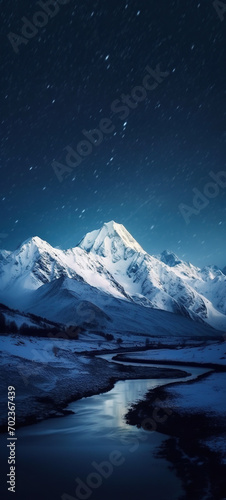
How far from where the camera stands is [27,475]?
39.3 ft

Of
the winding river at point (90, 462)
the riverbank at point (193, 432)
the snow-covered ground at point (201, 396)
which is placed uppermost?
the winding river at point (90, 462)

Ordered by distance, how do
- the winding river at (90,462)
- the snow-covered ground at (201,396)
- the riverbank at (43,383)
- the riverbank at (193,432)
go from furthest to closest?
the snow-covered ground at (201,396) → the riverbank at (43,383) → the riverbank at (193,432) → the winding river at (90,462)

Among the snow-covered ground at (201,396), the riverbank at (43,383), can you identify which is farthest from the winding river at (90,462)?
the snow-covered ground at (201,396)

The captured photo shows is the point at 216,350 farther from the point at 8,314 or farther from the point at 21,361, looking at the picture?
the point at 8,314

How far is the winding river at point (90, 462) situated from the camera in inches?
423

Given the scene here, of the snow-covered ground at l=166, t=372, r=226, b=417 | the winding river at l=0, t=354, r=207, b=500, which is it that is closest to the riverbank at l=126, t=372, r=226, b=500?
the snow-covered ground at l=166, t=372, r=226, b=417

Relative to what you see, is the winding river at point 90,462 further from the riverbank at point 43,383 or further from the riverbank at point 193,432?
the riverbank at point 43,383

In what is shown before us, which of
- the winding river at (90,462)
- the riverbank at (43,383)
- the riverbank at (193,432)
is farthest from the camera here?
the riverbank at (43,383)

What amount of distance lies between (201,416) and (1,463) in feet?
39.9

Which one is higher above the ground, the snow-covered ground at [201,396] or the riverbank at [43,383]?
the riverbank at [43,383]

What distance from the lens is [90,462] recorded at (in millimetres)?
13305

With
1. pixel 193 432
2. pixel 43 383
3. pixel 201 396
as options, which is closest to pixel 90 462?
pixel 193 432

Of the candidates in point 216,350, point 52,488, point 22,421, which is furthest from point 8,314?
point 52,488

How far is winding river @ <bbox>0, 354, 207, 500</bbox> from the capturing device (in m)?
10.8
